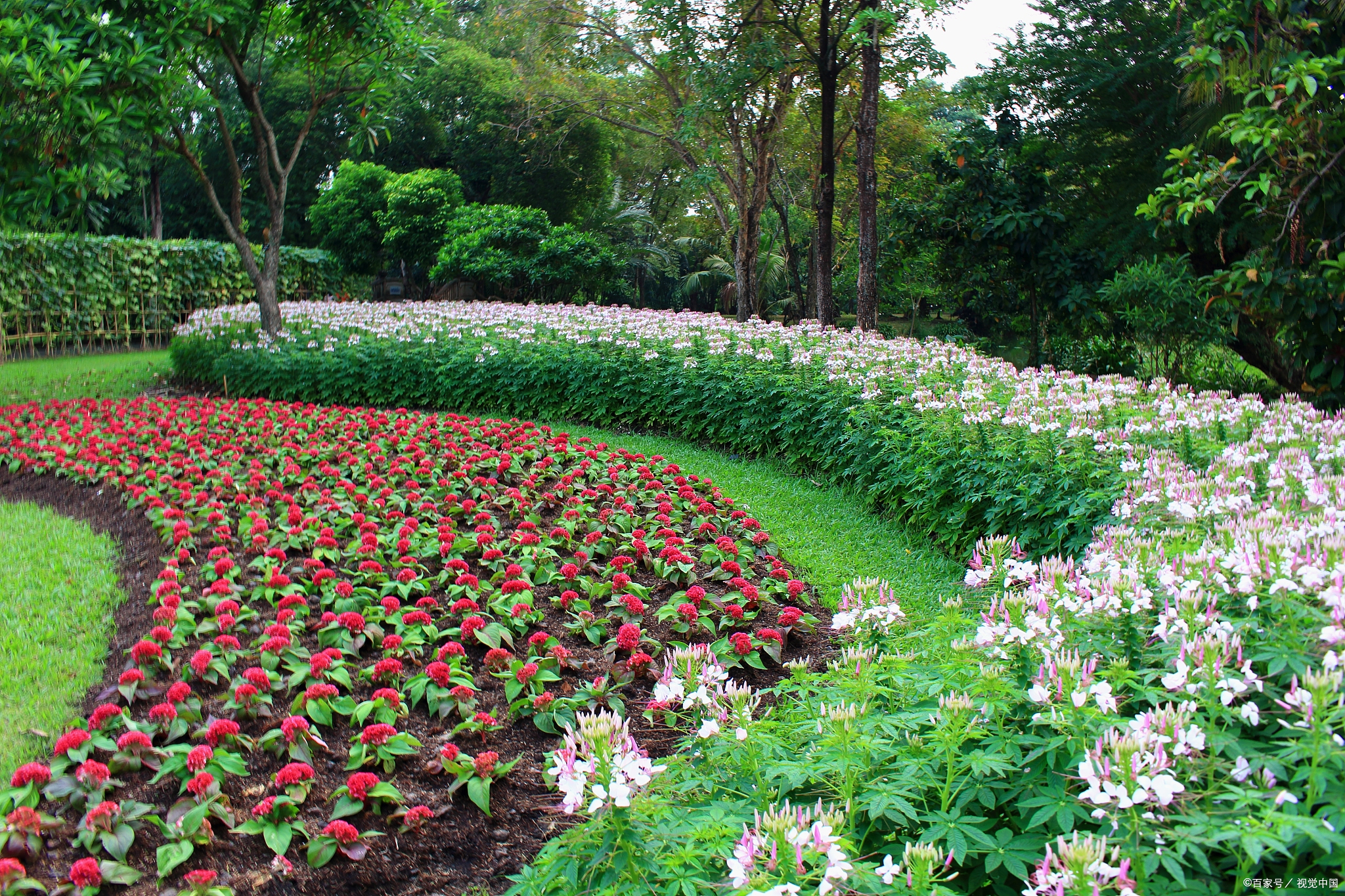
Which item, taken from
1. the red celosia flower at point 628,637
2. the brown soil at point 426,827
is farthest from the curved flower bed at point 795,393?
the red celosia flower at point 628,637

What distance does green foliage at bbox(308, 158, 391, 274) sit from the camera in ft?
74.9

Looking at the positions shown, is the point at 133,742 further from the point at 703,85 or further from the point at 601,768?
the point at 703,85

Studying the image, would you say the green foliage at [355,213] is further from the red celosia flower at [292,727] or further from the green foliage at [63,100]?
the red celosia flower at [292,727]

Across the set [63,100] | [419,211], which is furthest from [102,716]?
[419,211]

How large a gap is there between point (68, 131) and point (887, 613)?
910cm

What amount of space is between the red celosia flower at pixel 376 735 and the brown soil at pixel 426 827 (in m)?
0.09

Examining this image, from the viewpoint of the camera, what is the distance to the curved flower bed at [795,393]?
4.49m

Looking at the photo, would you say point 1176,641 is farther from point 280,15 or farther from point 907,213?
point 907,213

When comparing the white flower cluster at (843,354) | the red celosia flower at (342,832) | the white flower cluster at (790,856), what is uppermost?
the white flower cluster at (843,354)

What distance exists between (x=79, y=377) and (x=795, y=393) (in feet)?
35.4

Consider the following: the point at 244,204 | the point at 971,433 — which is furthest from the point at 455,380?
the point at 244,204

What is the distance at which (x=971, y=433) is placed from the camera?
5129mm

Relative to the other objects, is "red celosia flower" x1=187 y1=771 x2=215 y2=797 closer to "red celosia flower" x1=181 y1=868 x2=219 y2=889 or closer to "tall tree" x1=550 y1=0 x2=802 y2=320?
"red celosia flower" x1=181 y1=868 x2=219 y2=889

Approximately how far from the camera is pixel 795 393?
7.33 m
